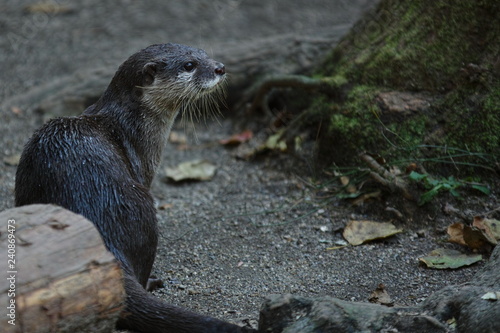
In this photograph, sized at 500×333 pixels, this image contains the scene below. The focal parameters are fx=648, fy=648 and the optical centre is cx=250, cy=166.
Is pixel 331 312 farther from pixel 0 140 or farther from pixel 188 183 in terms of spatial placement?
pixel 0 140

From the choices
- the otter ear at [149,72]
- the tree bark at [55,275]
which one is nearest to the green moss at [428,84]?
the otter ear at [149,72]

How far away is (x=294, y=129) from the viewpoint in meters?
4.04

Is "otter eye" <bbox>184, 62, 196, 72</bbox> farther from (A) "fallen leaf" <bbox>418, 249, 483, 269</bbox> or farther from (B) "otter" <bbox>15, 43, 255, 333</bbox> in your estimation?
(A) "fallen leaf" <bbox>418, 249, 483, 269</bbox>

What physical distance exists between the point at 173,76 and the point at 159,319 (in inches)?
54.3

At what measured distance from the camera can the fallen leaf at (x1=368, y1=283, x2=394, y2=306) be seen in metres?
2.46

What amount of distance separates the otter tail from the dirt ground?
0.31 metres

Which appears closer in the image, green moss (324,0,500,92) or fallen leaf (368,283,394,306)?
fallen leaf (368,283,394,306)

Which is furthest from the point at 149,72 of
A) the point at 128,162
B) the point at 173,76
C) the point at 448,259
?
the point at 448,259

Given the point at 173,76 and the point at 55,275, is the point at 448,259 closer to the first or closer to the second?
the point at 173,76

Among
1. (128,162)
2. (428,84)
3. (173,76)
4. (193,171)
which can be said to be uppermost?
(173,76)

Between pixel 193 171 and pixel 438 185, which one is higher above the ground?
pixel 438 185

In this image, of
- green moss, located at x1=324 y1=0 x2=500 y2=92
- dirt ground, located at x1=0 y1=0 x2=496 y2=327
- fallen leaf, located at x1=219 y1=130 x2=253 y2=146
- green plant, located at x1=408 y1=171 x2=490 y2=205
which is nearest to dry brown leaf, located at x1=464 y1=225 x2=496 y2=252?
dirt ground, located at x1=0 y1=0 x2=496 y2=327

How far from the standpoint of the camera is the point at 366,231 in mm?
3098

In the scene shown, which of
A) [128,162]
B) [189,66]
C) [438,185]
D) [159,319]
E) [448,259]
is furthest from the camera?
[189,66]
